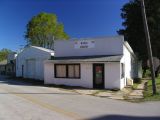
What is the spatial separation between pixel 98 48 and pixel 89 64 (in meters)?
2.59

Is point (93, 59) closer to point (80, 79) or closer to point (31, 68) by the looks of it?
point (80, 79)

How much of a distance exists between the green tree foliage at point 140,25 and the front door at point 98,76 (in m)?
16.0

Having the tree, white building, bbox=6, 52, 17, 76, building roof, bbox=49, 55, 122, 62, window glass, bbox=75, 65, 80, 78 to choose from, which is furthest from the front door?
the tree

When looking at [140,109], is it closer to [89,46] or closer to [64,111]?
[64,111]

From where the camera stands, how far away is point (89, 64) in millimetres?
26359

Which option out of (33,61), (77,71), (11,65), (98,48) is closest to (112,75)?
(77,71)

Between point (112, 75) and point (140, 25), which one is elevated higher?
point (140, 25)

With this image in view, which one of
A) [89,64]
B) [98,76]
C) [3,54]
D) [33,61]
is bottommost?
[98,76]

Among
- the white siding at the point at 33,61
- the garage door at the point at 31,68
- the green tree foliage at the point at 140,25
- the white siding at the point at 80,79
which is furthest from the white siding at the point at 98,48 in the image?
the green tree foliage at the point at 140,25

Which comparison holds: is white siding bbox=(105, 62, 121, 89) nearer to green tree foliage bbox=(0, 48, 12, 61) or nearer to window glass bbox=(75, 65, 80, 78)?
window glass bbox=(75, 65, 80, 78)

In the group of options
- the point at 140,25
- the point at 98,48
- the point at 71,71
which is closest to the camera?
the point at 71,71

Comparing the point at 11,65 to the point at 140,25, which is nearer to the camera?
the point at 140,25

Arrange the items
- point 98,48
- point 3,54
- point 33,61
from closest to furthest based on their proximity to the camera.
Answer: point 98,48, point 33,61, point 3,54

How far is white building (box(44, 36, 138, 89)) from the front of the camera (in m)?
25.5
